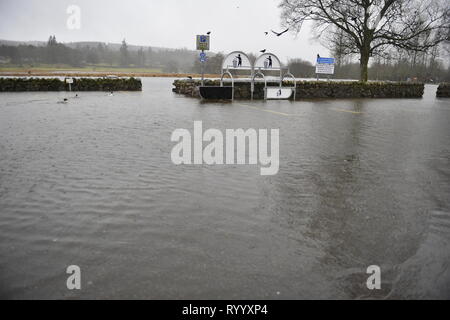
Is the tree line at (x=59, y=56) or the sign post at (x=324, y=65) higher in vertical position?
the tree line at (x=59, y=56)

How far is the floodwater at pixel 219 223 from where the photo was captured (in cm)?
279

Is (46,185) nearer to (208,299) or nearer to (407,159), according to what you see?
(208,299)

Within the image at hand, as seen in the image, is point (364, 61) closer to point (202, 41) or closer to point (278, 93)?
point (278, 93)

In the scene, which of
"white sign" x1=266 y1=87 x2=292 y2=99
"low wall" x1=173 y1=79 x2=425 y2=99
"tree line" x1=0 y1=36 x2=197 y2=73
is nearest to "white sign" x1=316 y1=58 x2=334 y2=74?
"low wall" x1=173 y1=79 x2=425 y2=99

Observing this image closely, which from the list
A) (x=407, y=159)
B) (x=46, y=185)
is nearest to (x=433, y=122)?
(x=407, y=159)

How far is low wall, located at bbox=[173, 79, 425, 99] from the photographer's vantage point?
70.5ft

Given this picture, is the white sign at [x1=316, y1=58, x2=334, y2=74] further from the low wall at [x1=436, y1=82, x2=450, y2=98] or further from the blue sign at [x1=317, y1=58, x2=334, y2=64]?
the low wall at [x1=436, y1=82, x2=450, y2=98]

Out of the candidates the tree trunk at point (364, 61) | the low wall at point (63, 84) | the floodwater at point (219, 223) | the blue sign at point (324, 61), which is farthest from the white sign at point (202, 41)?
the tree trunk at point (364, 61)

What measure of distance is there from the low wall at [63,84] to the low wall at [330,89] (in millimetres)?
3866

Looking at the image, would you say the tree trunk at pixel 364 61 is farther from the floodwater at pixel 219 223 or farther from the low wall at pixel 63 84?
the floodwater at pixel 219 223

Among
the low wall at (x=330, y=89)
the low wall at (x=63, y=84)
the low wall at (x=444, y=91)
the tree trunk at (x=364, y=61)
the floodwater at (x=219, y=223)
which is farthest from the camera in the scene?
the low wall at (x=444, y=91)
